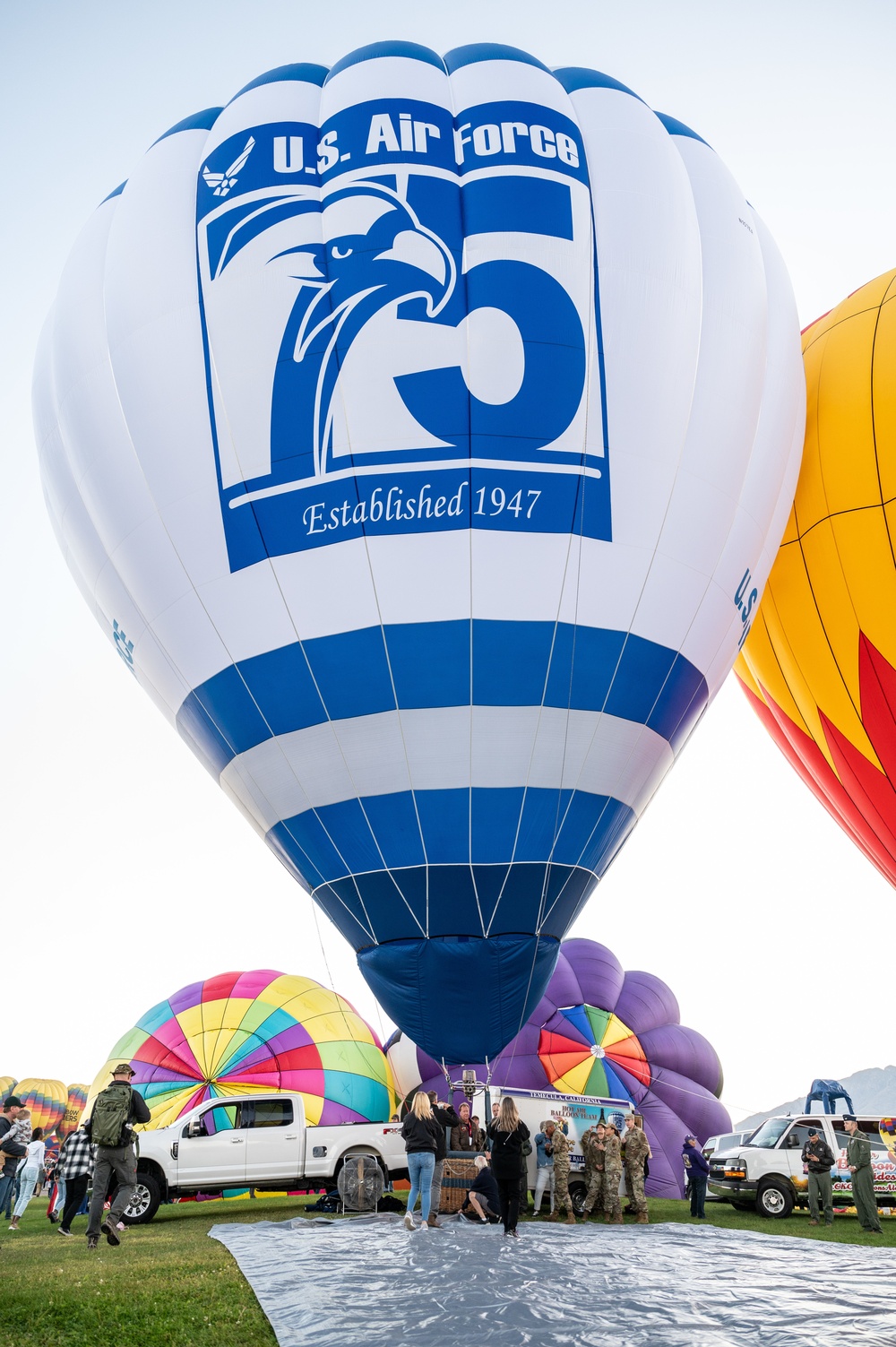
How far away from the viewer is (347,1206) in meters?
10.0

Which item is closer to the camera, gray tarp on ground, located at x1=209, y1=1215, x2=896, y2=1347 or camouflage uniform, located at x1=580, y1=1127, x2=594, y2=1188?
gray tarp on ground, located at x1=209, y1=1215, x2=896, y2=1347

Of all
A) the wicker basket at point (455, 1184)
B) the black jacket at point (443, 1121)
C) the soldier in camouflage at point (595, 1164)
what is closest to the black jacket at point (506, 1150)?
the black jacket at point (443, 1121)

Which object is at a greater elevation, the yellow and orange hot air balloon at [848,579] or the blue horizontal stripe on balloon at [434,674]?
the yellow and orange hot air balloon at [848,579]

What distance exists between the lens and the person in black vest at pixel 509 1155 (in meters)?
7.47

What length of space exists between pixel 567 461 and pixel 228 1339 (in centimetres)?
664

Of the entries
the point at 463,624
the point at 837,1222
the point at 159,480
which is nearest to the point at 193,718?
the point at 159,480

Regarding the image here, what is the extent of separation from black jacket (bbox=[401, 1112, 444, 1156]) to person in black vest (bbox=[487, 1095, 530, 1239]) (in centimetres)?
52

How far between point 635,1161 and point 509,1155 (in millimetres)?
3279

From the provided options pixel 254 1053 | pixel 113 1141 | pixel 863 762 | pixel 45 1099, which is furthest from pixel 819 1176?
pixel 45 1099

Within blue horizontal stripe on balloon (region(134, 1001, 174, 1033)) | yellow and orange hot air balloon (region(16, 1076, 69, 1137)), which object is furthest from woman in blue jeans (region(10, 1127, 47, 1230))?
yellow and orange hot air balloon (region(16, 1076, 69, 1137))

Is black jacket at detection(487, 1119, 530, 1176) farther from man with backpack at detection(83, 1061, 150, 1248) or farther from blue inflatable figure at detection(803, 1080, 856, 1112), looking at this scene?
blue inflatable figure at detection(803, 1080, 856, 1112)

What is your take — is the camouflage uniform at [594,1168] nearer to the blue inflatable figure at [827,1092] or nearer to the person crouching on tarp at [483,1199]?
the person crouching on tarp at [483,1199]

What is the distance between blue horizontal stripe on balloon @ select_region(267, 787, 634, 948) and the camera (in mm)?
8555

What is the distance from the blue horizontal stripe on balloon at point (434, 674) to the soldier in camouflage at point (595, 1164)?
155 inches
